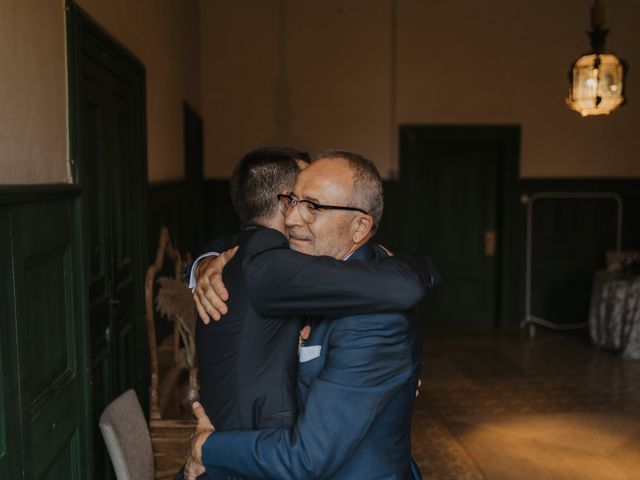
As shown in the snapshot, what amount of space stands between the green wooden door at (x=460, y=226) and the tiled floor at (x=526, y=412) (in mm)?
817

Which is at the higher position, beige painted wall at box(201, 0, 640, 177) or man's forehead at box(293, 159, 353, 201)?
beige painted wall at box(201, 0, 640, 177)

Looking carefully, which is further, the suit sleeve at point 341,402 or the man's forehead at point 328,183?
the man's forehead at point 328,183

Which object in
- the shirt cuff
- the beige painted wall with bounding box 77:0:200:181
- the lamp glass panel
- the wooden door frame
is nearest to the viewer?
the shirt cuff

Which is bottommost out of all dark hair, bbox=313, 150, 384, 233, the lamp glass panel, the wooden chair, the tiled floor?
the tiled floor

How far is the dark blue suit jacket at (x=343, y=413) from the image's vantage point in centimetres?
142

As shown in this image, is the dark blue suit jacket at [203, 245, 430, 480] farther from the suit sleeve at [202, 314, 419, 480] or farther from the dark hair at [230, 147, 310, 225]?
the dark hair at [230, 147, 310, 225]

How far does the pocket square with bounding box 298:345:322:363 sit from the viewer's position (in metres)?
1.51

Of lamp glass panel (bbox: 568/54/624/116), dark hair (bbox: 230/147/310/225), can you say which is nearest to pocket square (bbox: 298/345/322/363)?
dark hair (bbox: 230/147/310/225)

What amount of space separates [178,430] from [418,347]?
1827 mm

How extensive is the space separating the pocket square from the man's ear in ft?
0.85

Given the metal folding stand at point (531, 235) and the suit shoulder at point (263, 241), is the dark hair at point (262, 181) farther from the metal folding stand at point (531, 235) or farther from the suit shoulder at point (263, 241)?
the metal folding stand at point (531, 235)

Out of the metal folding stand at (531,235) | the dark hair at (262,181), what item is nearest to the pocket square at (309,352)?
the dark hair at (262,181)

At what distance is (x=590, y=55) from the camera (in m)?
5.09

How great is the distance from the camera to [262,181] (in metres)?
1.85
